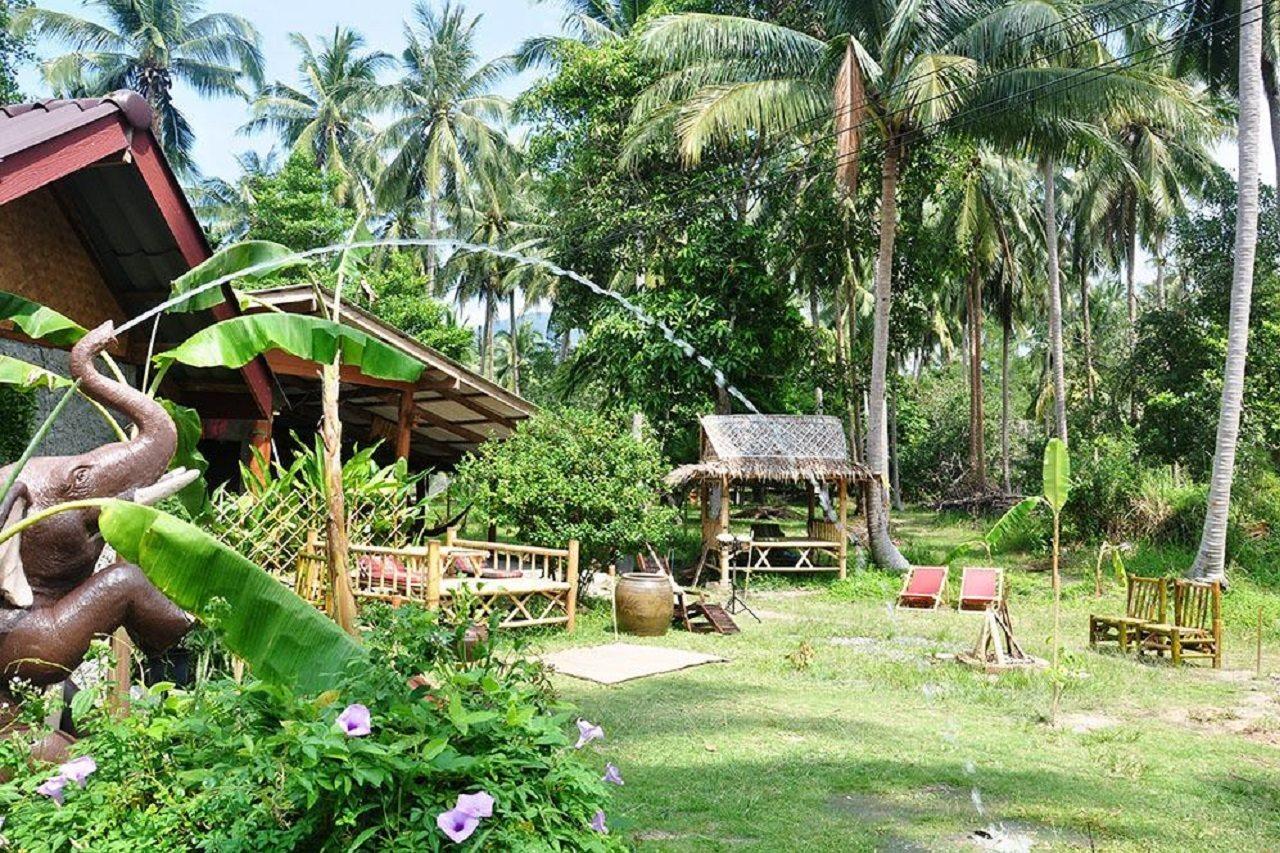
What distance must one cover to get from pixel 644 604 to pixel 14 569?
359 inches

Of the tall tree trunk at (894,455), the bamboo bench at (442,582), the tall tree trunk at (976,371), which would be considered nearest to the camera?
the bamboo bench at (442,582)

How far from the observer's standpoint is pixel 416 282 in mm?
28422

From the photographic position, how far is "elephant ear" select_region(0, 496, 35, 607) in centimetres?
340

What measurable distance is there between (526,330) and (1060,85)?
3881 cm

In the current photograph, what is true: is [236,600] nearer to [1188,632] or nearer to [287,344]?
[287,344]

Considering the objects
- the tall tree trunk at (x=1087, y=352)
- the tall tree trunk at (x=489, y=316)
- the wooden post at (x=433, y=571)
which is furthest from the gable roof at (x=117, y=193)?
the tall tree trunk at (x=489, y=316)

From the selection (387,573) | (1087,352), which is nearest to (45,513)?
(387,573)

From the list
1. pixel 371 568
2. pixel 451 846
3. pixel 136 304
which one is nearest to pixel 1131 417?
pixel 371 568

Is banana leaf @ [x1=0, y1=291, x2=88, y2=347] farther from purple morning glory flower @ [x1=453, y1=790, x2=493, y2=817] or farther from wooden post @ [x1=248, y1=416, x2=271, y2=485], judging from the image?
wooden post @ [x1=248, y1=416, x2=271, y2=485]

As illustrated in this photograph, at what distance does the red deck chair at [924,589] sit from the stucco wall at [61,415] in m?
12.4

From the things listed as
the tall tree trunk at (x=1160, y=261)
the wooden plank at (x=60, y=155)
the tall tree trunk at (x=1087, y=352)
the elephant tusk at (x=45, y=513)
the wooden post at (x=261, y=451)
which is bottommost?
the elephant tusk at (x=45, y=513)

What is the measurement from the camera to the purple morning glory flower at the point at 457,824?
7.88 feet

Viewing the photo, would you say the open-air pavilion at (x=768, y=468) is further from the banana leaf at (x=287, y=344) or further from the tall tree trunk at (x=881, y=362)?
the banana leaf at (x=287, y=344)

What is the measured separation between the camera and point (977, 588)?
1584 centimetres
